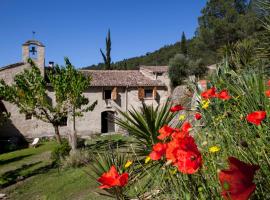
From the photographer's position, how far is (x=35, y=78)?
18406 millimetres

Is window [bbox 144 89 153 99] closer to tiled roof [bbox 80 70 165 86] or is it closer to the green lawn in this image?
tiled roof [bbox 80 70 165 86]

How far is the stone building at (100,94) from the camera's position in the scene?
2466 centimetres

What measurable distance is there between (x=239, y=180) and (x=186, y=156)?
38 centimetres

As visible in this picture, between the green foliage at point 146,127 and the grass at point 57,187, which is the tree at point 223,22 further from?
the green foliage at point 146,127

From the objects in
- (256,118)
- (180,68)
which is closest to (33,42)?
(180,68)

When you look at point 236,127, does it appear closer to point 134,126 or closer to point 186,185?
point 186,185

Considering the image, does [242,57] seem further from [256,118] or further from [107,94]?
[107,94]

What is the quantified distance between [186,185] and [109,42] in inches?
1408

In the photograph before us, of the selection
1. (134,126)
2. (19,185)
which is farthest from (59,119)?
(134,126)

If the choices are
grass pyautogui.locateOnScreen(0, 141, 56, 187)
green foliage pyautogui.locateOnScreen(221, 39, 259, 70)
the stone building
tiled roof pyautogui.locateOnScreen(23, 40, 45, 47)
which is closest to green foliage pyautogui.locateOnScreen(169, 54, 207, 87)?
the stone building

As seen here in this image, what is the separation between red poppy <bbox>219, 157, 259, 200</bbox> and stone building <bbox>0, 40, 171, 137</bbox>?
22.8m

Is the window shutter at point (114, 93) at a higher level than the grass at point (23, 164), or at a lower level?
higher

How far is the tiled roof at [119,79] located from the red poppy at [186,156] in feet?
81.7

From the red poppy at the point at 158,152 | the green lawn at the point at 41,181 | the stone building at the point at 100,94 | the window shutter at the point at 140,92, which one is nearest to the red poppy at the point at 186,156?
the red poppy at the point at 158,152
